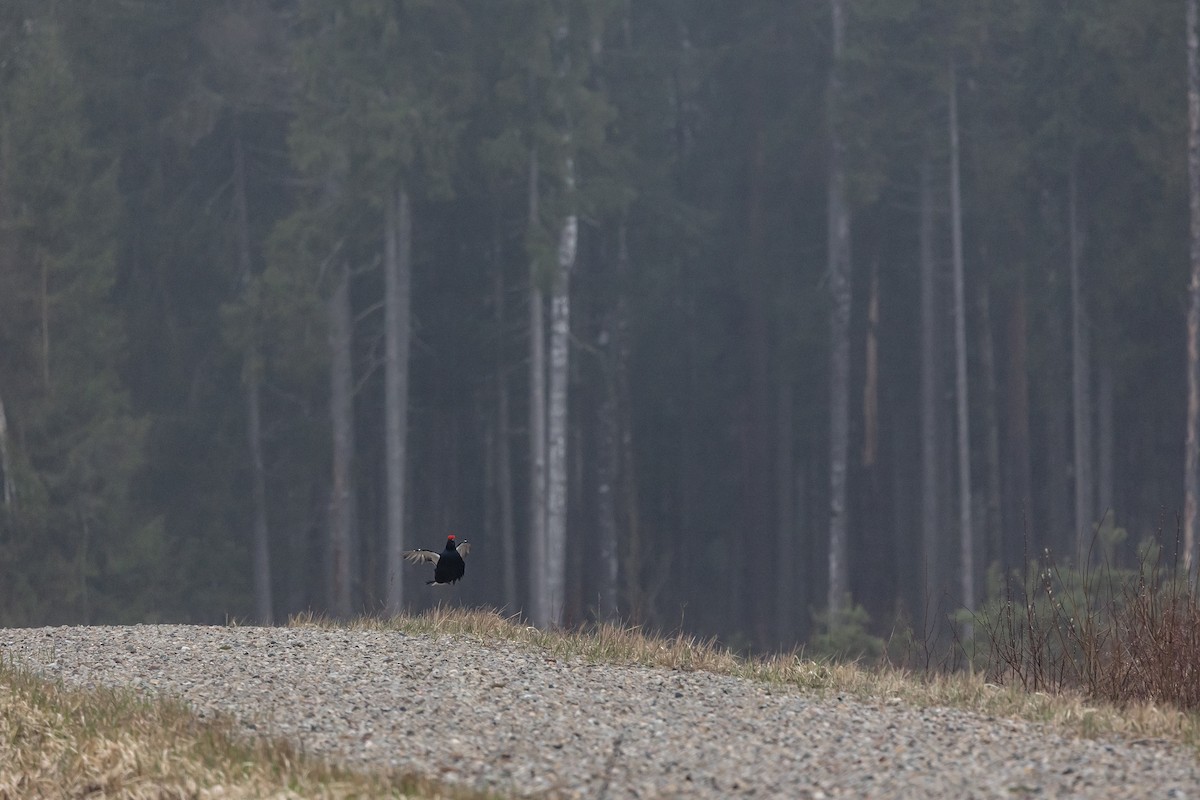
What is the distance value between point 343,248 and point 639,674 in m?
22.1

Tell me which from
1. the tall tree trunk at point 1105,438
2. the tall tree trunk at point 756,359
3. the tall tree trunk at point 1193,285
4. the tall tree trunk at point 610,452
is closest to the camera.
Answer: the tall tree trunk at point 1193,285

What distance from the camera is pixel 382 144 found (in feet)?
94.0

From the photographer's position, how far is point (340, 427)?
31.1 meters

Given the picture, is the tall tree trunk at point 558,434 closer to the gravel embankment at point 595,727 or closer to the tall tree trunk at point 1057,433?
the tall tree trunk at point 1057,433

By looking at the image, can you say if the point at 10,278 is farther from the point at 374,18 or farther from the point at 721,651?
the point at 721,651

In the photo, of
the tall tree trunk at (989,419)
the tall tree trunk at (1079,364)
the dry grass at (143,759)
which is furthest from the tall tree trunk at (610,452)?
the dry grass at (143,759)

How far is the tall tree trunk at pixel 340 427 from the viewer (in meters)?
30.4

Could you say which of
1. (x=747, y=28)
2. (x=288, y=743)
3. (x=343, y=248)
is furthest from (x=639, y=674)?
(x=747, y=28)

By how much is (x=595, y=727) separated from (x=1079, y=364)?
2861 cm

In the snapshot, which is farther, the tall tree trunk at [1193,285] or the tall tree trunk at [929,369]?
the tall tree trunk at [929,369]

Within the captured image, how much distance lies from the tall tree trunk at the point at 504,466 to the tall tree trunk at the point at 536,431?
288 cm

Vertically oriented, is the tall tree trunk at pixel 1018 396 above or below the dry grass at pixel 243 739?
above

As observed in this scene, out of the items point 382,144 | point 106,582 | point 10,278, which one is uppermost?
point 382,144

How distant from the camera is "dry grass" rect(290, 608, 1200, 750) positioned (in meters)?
8.42
